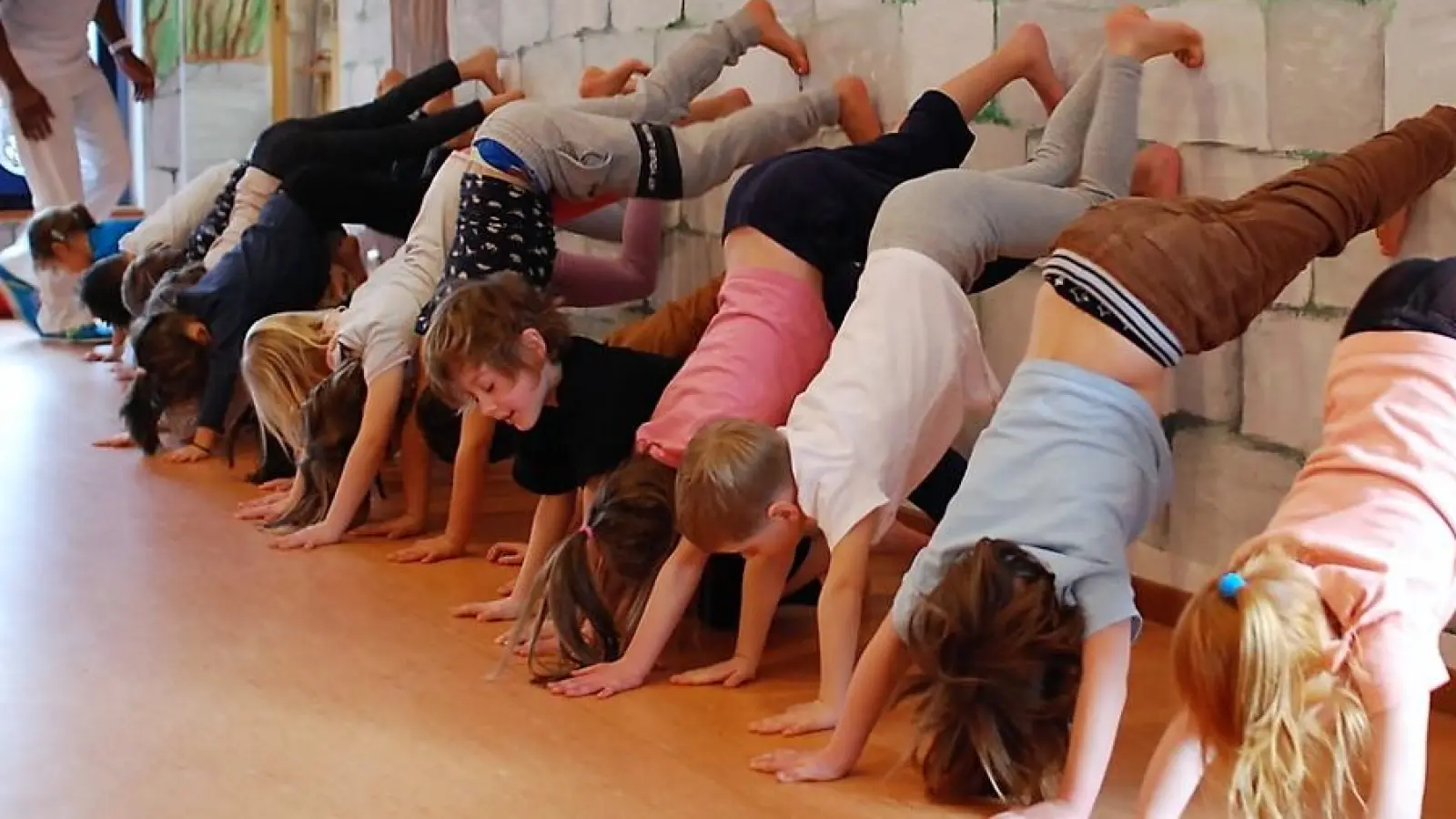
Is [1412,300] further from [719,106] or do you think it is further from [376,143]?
[376,143]

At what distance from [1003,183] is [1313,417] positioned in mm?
605

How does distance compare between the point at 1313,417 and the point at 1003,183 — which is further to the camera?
the point at 1003,183

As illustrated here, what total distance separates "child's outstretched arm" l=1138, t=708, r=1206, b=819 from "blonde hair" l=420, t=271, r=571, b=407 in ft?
4.23

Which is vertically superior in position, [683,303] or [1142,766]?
[683,303]

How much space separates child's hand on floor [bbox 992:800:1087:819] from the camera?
1.87m

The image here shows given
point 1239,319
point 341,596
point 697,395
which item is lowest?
point 341,596

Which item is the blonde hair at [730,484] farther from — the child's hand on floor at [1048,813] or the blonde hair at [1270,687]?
A: the blonde hair at [1270,687]

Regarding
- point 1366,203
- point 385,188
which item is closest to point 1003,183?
point 1366,203

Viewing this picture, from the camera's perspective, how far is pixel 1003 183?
2605 millimetres

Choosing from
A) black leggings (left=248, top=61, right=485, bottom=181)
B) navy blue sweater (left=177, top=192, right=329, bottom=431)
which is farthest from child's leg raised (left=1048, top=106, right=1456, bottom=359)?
navy blue sweater (left=177, top=192, right=329, bottom=431)

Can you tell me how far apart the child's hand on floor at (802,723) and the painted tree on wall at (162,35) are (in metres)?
5.39

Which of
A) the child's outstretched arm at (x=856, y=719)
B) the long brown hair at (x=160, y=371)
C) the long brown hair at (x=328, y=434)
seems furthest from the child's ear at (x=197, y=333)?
the child's outstretched arm at (x=856, y=719)

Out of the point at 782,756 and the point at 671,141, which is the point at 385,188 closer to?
the point at 671,141

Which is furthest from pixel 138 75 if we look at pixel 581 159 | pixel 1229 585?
pixel 1229 585
